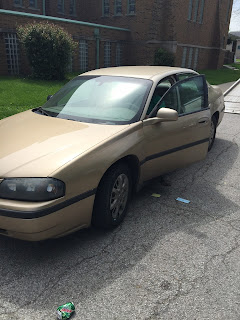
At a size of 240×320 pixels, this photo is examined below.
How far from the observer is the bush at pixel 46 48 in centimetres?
1273

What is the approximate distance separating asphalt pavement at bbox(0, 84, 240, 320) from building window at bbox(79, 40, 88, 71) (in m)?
16.6

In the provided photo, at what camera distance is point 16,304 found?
2.31 meters

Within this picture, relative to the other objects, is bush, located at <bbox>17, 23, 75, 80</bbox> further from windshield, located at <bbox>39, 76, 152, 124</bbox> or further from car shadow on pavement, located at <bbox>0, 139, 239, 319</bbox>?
car shadow on pavement, located at <bbox>0, 139, 239, 319</bbox>

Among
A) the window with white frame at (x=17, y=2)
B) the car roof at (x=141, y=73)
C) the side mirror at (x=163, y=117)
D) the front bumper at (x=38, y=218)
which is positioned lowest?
the front bumper at (x=38, y=218)

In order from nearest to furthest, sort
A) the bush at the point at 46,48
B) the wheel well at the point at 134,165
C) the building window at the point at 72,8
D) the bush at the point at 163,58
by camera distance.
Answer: the wheel well at the point at 134,165 < the bush at the point at 46,48 < the bush at the point at 163,58 < the building window at the point at 72,8

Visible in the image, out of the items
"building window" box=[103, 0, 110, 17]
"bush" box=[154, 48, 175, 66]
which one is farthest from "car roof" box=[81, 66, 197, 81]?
"building window" box=[103, 0, 110, 17]

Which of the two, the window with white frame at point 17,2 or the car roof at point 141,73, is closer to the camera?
the car roof at point 141,73

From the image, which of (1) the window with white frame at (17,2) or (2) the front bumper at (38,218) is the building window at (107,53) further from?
(2) the front bumper at (38,218)

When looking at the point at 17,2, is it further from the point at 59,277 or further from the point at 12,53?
the point at 59,277

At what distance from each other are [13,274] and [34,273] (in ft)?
0.56

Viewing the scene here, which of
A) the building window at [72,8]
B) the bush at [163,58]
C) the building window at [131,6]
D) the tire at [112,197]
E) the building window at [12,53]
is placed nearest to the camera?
the tire at [112,197]

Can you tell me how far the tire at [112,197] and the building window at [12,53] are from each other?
13704 millimetres

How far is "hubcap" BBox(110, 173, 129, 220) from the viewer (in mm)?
3202

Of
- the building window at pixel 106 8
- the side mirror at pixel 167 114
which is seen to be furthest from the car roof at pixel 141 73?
the building window at pixel 106 8
